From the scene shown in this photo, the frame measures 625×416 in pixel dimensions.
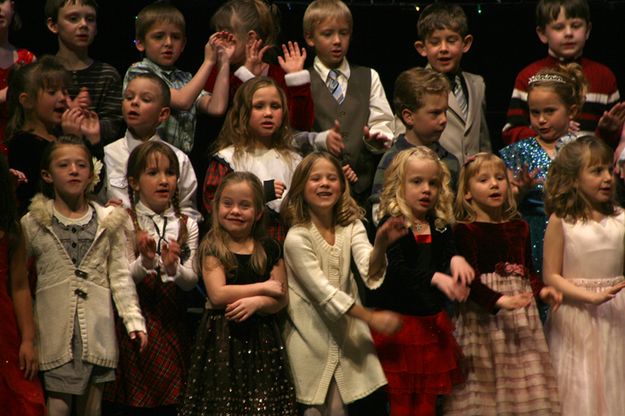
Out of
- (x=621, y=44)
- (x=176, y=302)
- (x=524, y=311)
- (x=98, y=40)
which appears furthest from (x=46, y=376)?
(x=621, y=44)

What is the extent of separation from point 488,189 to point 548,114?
745mm

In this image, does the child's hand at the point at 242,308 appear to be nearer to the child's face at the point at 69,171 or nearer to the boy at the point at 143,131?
the boy at the point at 143,131

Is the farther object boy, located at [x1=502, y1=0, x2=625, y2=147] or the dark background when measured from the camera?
the dark background

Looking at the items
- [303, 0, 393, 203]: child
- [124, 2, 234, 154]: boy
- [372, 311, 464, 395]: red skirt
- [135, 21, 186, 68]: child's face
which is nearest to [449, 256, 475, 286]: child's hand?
[372, 311, 464, 395]: red skirt

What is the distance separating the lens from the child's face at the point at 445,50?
241 inches

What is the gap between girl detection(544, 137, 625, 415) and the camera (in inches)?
201

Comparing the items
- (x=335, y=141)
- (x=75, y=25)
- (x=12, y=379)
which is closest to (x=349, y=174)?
(x=335, y=141)

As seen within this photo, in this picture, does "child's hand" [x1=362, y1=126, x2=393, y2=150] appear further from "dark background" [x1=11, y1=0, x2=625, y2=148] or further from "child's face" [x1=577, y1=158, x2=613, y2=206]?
"dark background" [x1=11, y1=0, x2=625, y2=148]

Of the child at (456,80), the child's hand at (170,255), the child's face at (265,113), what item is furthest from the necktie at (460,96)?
the child's hand at (170,255)

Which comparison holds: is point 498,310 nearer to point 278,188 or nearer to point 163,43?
point 278,188

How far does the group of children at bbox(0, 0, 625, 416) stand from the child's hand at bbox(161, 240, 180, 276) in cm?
1

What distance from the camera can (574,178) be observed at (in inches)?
210

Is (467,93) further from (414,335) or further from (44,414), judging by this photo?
(44,414)

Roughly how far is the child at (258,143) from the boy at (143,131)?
0.10 meters
